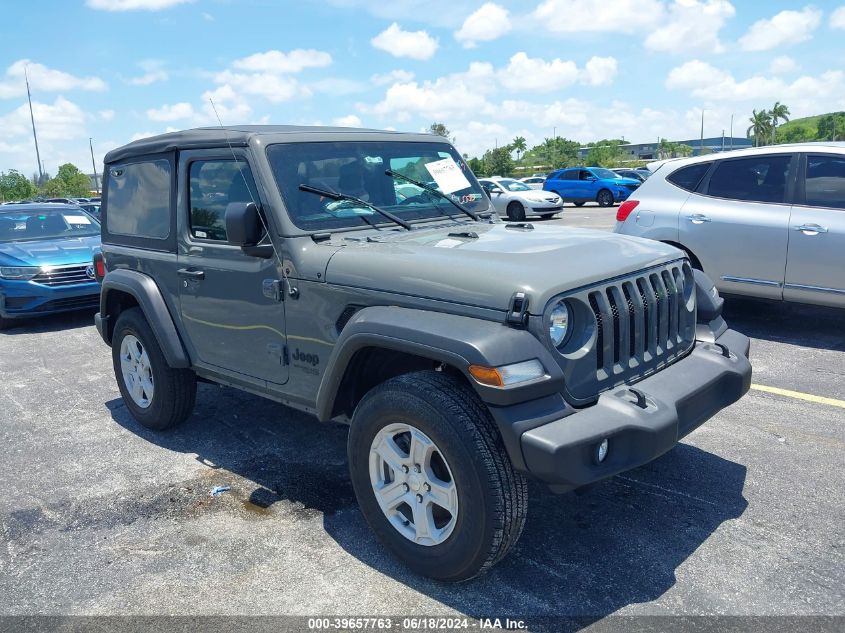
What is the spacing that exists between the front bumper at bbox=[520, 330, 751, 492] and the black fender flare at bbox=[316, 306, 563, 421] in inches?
7.2

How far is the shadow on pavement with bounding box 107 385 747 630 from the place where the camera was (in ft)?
9.93

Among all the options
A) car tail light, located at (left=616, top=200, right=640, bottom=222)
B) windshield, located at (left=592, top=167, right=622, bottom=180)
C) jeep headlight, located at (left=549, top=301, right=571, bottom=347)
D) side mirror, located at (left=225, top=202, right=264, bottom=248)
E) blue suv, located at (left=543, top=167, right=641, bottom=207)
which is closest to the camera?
jeep headlight, located at (left=549, top=301, right=571, bottom=347)

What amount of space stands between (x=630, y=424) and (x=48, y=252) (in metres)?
8.35

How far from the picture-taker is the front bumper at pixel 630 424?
2.67 metres

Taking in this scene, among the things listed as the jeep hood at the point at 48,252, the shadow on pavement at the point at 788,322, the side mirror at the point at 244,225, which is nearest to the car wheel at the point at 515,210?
the shadow on pavement at the point at 788,322

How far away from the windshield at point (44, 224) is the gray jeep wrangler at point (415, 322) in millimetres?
5624

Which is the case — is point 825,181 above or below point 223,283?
above

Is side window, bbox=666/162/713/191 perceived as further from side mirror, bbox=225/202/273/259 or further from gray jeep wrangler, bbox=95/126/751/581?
side mirror, bbox=225/202/273/259

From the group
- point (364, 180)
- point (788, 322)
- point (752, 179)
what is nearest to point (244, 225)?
point (364, 180)

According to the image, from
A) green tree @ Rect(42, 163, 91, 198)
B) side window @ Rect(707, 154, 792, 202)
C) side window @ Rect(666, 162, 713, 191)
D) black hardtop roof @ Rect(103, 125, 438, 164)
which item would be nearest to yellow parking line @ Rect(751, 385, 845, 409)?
side window @ Rect(707, 154, 792, 202)

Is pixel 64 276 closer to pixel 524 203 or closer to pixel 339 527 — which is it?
pixel 339 527

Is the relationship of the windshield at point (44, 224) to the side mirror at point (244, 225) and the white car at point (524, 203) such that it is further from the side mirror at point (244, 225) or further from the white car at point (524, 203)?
the white car at point (524, 203)

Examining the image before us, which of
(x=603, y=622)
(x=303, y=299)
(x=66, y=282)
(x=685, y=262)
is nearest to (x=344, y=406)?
(x=303, y=299)

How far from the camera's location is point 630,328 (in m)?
3.24
